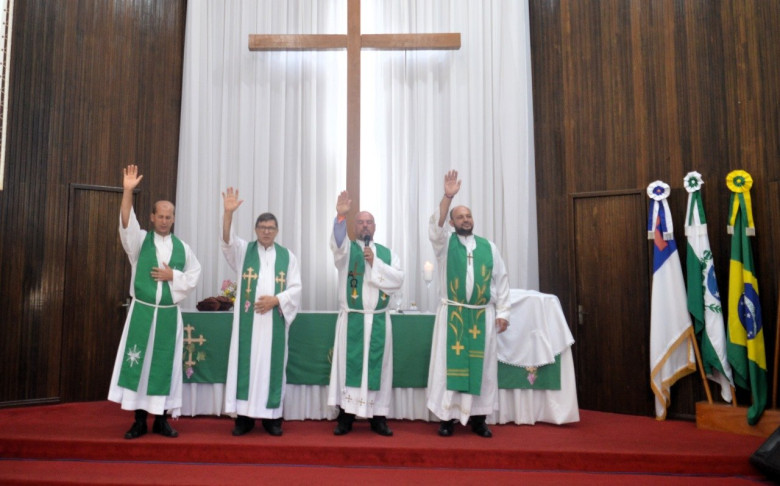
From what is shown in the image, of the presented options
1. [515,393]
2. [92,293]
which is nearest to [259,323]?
[515,393]

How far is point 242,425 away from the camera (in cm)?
442

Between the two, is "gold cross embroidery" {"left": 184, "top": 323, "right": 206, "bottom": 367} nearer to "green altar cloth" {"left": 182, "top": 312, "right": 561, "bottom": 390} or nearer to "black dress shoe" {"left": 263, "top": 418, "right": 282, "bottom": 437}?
"green altar cloth" {"left": 182, "top": 312, "right": 561, "bottom": 390}

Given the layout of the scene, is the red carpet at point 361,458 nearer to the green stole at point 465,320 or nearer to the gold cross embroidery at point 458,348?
the green stole at point 465,320

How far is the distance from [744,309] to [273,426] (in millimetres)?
3782

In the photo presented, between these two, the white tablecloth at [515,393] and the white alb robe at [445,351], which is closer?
the white alb robe at [445,351]

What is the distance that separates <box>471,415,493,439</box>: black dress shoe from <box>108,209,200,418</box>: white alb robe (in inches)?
83.5

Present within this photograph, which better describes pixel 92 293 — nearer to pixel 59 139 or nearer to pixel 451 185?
pixel 59 139

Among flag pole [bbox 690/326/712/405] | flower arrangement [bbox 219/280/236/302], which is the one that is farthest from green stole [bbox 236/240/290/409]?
flag pole [bbox 690/326/712/405]

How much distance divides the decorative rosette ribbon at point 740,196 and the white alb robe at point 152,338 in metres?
4.27

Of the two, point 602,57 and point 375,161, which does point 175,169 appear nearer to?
point 375,161

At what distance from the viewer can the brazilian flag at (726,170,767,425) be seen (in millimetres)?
4879

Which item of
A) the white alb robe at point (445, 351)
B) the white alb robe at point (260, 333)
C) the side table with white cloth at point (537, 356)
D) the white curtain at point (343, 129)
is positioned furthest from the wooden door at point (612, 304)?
the white alb robe at point (260, 333)

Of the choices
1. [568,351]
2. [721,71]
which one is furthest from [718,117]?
[568,351]

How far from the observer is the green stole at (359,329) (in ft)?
15.1
